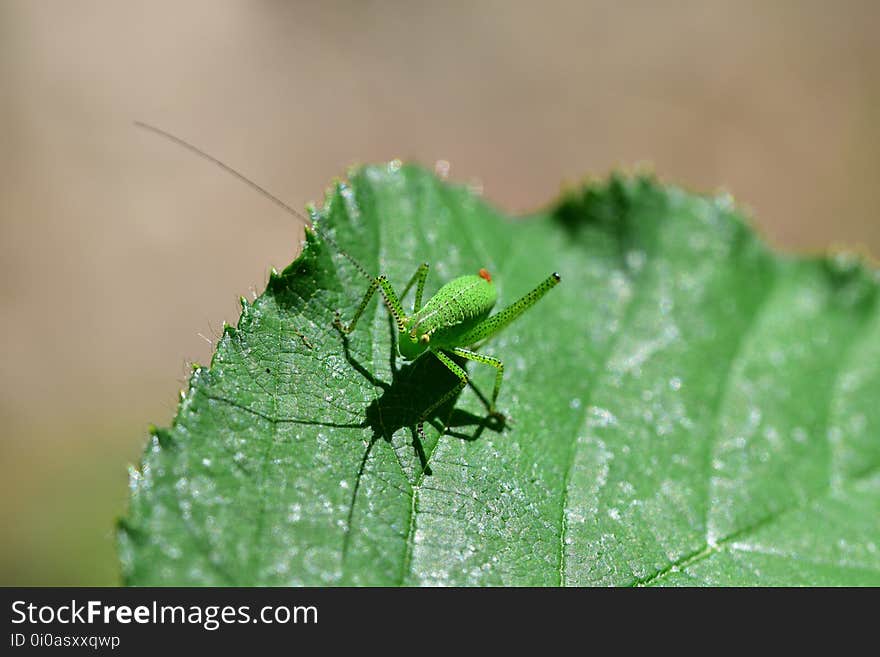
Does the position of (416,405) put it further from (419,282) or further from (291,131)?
(291,131)

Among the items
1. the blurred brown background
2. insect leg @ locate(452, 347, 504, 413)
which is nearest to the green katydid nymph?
insect leg @ locate(452, 347, 504, 413)

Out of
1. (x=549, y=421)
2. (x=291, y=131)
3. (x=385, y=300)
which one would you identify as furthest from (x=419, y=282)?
(x=291, y=131)

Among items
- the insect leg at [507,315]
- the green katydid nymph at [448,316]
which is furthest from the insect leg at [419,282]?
the insect leg at [507,315]

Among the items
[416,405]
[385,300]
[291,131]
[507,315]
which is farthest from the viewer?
[291,131]

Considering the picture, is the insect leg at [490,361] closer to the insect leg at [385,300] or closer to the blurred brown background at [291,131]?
the insect leg at [385,300]

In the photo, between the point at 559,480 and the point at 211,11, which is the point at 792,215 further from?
the point at 211,11

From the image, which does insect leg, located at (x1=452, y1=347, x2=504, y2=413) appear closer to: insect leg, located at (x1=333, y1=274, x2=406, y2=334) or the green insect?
the green insect

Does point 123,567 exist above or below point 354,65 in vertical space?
below

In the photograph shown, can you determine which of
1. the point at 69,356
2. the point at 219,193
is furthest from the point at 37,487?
the point at 219,193
